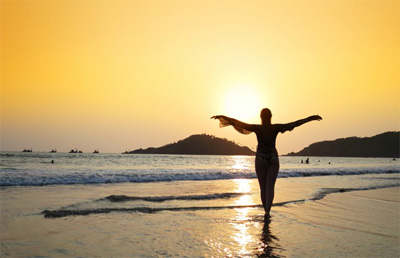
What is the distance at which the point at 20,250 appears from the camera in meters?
5.81

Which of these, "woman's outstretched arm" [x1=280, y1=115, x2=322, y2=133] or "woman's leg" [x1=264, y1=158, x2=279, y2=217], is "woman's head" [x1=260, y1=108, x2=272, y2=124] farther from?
"woman's leg" [x1=264, y1=158, x2=279, y2=217]

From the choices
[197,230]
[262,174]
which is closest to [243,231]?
[197,230]

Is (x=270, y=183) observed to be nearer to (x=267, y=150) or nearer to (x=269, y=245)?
(x=267, y=150)

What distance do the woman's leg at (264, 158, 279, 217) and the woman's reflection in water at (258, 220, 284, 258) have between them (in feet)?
4.63

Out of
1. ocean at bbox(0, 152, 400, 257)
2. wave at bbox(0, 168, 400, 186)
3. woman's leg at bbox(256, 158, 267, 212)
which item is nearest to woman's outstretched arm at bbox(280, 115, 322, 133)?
woman's leg at bbox(256, 158, 267, 212)

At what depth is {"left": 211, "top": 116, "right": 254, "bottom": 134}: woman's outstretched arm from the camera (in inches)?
371

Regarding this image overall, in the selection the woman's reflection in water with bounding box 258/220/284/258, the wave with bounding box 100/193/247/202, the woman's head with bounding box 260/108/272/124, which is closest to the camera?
the woman's reflection in water with bounding box 258/220/284/258

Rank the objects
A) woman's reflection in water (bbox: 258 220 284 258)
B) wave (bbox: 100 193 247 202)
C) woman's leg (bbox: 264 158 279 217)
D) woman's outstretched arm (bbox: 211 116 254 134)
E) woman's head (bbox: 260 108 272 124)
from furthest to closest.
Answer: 1. wave (bbox: 100 193 247 202)
2. woman's outstretched arm (bbox: 211 116 254 134)
3. woman's head (bbox: 260 108 272 124)
4. woman's leg (bbox: 264 158 279 217)
5. woman's reflection in water (bbox: 258 220 284 258)

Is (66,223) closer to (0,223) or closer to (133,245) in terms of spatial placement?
(0,223)

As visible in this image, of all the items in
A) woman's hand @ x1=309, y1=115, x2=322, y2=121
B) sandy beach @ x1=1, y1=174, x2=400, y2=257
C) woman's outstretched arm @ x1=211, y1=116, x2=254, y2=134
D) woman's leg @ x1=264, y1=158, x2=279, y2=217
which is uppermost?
woman's hand @ x1=309, y1=115, x2=322, y2=121

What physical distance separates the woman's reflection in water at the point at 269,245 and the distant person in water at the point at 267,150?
1.58m

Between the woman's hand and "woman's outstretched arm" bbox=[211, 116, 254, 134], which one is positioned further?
"woman's outstretched arm" bbox=[211, 116, 254, 134]

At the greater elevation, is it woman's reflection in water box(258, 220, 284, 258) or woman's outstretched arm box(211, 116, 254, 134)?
woman's outstretched arm box(211, 116, 254, 134)

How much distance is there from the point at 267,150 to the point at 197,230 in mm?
2925
